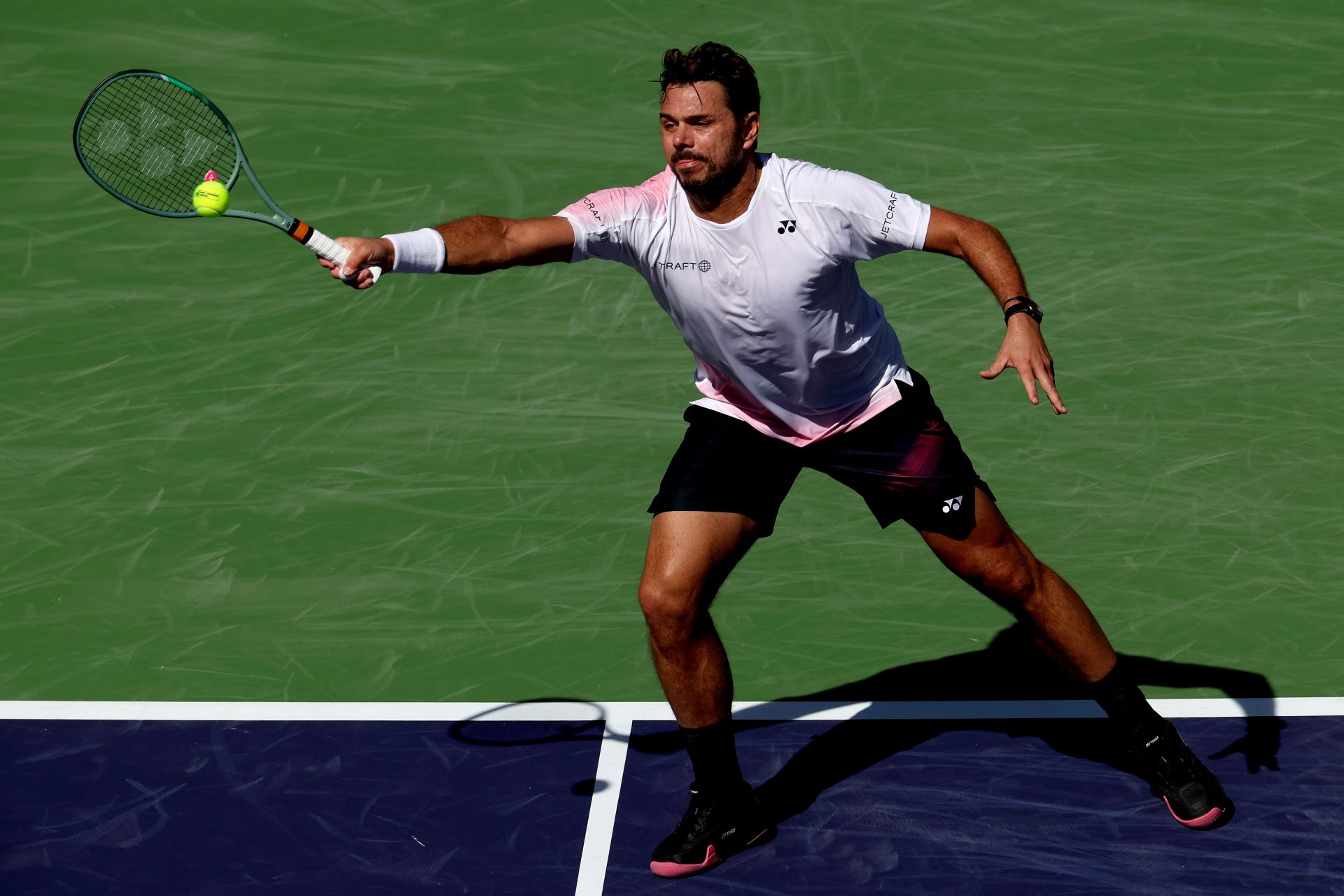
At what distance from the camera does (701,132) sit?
201 inches

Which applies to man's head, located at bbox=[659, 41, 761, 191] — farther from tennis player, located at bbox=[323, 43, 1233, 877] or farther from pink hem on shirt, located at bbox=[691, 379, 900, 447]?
pink hem on shirt, located at bbox=[691, 379, 900, 447]

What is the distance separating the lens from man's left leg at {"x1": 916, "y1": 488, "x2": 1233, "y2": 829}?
5312 mm

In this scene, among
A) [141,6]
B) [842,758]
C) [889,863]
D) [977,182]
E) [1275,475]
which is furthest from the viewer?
[141,6]

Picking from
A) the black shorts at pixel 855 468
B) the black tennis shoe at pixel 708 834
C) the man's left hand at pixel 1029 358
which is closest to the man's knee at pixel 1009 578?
the black shorts at pixel 855 468

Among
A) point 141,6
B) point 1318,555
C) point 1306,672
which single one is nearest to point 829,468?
point 1306,672

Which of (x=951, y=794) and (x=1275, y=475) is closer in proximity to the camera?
(x=951, y=794)

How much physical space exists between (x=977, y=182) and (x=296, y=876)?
591 cm

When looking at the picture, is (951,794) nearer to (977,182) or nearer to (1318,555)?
(1318,555)

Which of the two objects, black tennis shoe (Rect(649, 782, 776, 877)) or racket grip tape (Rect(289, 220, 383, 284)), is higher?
racket grip tape (Rect(289, 220, 383, 284))

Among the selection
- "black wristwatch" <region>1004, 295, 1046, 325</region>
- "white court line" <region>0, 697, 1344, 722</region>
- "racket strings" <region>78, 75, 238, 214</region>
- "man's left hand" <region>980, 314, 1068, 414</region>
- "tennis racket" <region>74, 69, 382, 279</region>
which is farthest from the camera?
"racket strings" <region>78, 75, 238, 214</region>

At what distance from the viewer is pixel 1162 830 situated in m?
5.34

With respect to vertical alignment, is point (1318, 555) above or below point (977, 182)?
below

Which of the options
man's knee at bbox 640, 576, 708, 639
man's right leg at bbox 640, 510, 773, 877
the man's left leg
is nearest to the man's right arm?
man's right leg at bbox 640, 510, 773, 877

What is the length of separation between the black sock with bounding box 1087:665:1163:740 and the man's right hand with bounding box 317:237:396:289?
253 centimetres
